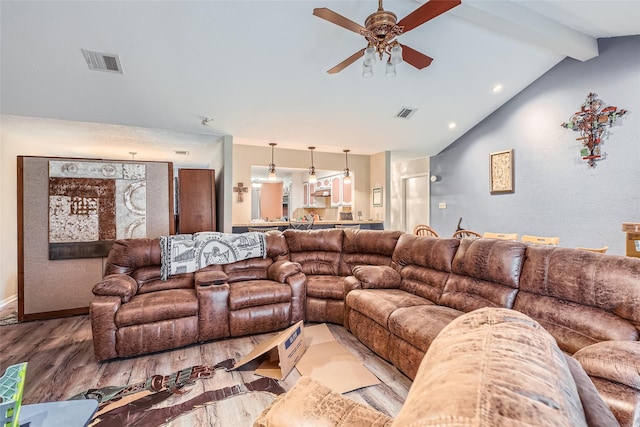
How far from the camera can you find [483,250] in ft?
7.59

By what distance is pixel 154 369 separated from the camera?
7.47ft

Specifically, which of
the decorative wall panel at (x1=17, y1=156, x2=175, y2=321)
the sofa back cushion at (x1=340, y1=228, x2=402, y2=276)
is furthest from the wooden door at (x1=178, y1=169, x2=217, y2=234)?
the sofa back cushion at (x1=340, y1=228, x2=402, y2=276)

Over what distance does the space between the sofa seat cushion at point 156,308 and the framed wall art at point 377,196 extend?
16.2 feet

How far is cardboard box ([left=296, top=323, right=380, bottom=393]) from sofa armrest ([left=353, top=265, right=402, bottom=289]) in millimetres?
638

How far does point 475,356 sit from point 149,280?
326 centimetres

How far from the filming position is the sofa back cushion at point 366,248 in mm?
3371

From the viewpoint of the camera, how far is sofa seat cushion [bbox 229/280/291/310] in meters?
2.79

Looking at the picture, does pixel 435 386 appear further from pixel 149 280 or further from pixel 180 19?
pixel 180 19

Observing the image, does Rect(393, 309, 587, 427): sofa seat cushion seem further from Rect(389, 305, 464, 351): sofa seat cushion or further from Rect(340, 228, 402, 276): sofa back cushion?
Rect(340, 228, 402, 276): sofa back cushion

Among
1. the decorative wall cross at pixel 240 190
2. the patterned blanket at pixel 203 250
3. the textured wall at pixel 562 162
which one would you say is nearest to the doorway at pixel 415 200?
the textured wall at pixel 562 162

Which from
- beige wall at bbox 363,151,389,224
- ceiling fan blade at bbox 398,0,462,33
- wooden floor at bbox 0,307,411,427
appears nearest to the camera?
wooden floor at bbox 0,307,411,427

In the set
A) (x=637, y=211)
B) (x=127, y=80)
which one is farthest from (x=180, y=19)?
(x=637, y=211)

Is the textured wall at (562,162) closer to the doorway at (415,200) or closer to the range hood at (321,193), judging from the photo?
the doorway at (415,200)

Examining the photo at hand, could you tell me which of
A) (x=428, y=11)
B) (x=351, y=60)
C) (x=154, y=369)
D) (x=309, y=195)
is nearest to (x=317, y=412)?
(x=154, y=369)
